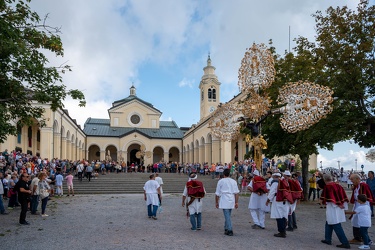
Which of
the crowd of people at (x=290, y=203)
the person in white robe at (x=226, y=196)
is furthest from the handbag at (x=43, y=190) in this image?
the person in white robe at (x=226, y=196)

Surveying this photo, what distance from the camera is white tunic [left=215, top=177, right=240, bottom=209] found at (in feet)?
30.1

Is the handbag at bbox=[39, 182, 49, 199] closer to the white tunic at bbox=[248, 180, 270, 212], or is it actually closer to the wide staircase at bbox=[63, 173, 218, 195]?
the white tunic at bbox=[248, 180, 270, 212]

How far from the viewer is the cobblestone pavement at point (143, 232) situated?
8000mm

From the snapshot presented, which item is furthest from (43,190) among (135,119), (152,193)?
(135,119)

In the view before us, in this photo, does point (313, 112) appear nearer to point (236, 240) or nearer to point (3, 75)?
point (236, 240)

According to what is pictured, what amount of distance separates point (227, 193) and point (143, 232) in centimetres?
237

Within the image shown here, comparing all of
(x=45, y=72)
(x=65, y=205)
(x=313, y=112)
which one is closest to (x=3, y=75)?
(x=45, y=72)

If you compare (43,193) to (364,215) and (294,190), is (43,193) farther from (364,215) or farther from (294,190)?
(364,215)

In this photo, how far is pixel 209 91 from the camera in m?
55.9

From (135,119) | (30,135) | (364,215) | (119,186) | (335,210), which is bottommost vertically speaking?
(119,186)

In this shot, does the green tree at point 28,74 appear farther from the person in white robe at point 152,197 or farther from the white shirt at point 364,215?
the white shirt at point 364,215

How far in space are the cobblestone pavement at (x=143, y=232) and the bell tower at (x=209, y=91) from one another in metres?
42.2

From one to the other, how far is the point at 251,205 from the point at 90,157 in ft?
169

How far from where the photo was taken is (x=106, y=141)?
55000 mm
